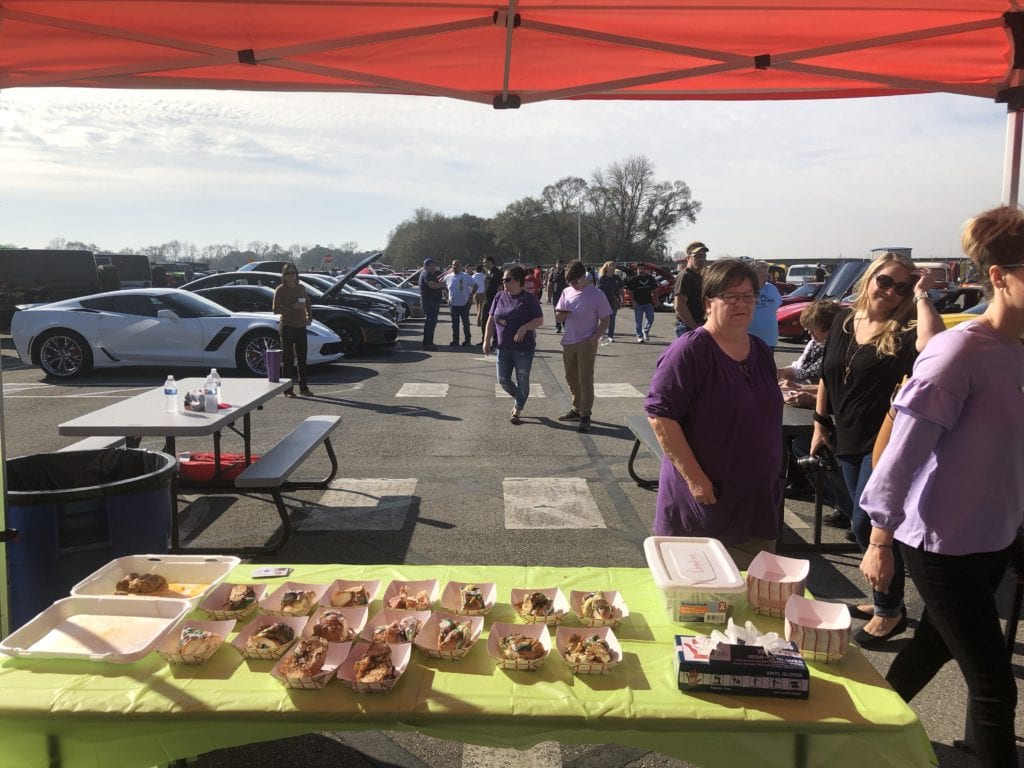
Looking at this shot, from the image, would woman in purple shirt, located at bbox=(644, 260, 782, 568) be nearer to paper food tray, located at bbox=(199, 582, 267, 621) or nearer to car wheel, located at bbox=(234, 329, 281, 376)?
paper food tray, located at bbox=(199, 582, 267, 621)

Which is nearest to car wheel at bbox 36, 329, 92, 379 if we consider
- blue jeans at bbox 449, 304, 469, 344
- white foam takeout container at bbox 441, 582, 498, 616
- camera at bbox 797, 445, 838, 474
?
blue jeans at bbox 449, 304, 469, 344

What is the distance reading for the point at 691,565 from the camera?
8.52 ft

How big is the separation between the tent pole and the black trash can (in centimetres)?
484

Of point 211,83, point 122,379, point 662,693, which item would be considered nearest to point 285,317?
point 122,379

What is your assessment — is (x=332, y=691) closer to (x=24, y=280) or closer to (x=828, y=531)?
(x=828, y=531)

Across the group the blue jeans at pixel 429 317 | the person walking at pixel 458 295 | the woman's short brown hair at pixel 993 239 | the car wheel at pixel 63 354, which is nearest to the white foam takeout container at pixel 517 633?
the woman's short brown hair at pixel 993 239

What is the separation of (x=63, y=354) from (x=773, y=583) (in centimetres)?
1313

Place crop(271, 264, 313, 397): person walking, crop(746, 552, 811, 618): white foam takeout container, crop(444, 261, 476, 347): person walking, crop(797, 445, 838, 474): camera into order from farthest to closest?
crop(444, 261, 476, 347): person walking → crop(271, 264, 313, 397): person walking → crop(797, 445, 838, 474): camera → crop(746, 552, 811, 618): white foam takeout container

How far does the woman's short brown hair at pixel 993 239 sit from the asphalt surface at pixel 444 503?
78.6 inches

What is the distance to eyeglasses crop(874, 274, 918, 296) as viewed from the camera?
382 centimetres

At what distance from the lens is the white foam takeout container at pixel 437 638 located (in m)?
2.17

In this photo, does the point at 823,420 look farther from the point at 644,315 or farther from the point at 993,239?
the point at 644,315

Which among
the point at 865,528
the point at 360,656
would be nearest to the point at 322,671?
the point at 360,656

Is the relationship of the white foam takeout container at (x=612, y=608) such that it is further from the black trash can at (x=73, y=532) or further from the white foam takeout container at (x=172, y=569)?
the black trash can at (x=73, y=532)
